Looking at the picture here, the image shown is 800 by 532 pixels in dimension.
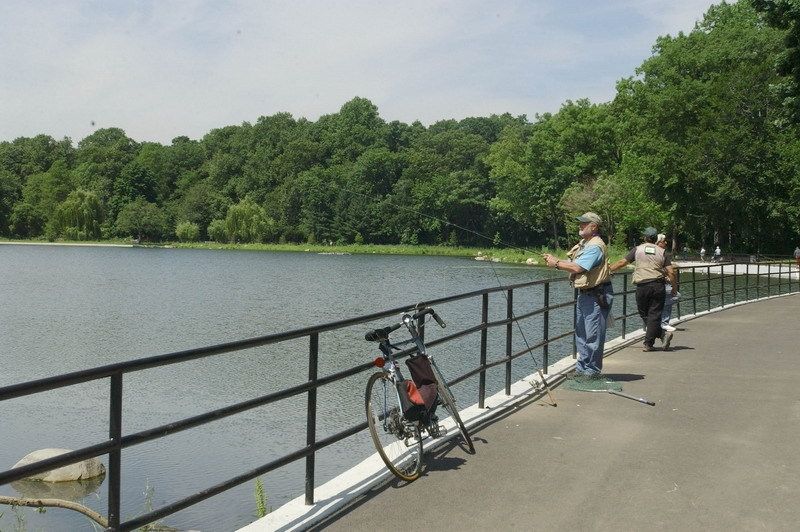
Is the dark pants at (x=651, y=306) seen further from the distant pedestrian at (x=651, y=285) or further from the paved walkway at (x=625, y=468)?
the paved walkway at (x=625, y=468)

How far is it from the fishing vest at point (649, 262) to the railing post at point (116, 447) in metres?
10.5

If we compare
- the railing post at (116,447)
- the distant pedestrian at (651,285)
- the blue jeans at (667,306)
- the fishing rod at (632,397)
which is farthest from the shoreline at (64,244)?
the railing post at (116,447)

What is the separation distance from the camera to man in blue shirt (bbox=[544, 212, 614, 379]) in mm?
9508

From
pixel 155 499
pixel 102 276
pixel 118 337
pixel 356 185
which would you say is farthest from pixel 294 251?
pixel 155 499

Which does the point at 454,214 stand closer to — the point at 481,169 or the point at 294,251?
the point at 481,169

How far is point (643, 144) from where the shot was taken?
66250mm

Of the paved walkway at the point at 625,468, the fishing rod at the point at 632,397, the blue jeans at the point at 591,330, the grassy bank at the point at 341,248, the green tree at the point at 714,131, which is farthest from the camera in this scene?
the grassy bank at the point at 341,248

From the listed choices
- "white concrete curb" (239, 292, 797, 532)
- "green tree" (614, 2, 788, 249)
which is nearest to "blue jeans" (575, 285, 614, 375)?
"white concrete curb" (239, 292, 797, 532)

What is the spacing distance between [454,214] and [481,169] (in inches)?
317

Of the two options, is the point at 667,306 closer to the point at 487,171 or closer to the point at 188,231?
the point at 487,171

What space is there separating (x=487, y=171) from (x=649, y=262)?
103m

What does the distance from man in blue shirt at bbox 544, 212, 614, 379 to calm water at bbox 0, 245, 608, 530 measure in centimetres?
391

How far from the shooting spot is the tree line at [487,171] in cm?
6012

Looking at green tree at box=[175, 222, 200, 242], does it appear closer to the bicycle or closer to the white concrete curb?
the white concrete curb
